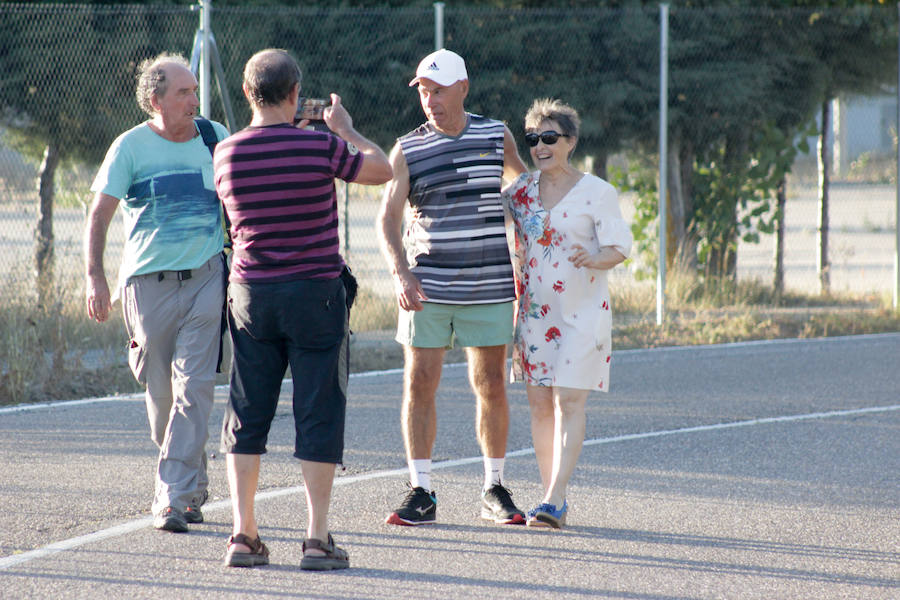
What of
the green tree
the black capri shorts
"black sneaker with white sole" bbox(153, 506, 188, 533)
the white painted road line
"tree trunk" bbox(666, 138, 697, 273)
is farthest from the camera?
"tree trunk" bbox(666, 138, 697, 273)

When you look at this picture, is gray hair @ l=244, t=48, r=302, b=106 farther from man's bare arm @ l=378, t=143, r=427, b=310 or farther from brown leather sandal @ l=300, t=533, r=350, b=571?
brown leather sandal @ l=300, t=533, r=350, b=571

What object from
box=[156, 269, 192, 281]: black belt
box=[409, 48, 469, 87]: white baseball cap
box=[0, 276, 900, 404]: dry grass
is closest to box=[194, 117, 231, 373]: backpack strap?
box=[156, 269, 192, 281]: black belt

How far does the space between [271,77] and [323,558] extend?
1823 mm

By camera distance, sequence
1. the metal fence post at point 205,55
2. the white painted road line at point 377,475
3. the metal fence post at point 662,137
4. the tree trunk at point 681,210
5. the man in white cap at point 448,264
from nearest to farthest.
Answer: the white painted road line at point 377,475 → the man in white cap at point 448,264 → the metal fence post at point 205,55 → the metal fence post at point 662,137 → the tree trunk at point 681,210

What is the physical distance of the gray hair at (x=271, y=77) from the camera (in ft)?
14.2

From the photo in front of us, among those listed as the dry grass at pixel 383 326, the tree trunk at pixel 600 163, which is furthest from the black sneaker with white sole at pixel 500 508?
the tree trunk at pixel 600 163

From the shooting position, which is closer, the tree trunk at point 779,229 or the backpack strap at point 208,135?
the backpack strap at point 208,135

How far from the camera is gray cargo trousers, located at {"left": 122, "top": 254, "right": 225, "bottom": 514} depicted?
511 centimetres

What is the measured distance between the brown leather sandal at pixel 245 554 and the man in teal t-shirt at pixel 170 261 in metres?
0.53

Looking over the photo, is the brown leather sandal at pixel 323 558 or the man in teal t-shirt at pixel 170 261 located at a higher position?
the man in teal t-shirt at pixel 170 261

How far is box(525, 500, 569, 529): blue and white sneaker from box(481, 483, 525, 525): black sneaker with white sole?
0.08 m

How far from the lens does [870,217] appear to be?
32656 mm

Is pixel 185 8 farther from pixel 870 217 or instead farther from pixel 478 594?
pixel 870 217

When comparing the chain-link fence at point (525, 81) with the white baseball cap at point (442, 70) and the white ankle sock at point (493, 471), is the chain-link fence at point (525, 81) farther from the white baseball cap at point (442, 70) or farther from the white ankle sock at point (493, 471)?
the white ankle sock at point (493, 471)
